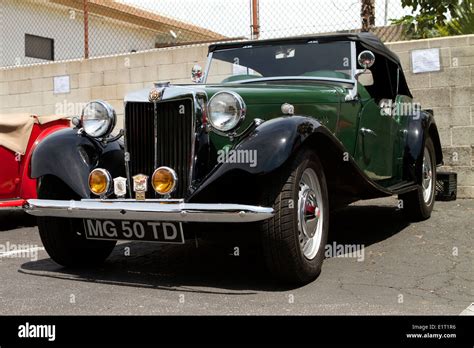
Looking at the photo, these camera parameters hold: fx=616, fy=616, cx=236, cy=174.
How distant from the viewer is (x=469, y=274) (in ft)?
13.6

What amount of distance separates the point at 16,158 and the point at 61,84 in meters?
4.04

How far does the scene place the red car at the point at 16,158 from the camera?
21.1 ft

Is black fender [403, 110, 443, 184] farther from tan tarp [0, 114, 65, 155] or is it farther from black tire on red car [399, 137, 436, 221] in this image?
tan tarp [0, 114, 65, 155]

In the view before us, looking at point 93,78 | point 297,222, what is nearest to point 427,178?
point 297,222

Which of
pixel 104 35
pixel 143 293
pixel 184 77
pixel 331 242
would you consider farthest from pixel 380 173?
pixel 104 35

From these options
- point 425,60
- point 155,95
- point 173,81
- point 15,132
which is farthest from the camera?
point 173,81

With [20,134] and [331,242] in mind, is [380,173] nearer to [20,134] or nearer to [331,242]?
[331,242]

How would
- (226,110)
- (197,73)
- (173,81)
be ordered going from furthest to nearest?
(173,81) → (197,73) → (226,110)

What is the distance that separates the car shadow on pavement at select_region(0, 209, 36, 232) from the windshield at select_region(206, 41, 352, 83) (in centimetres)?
306

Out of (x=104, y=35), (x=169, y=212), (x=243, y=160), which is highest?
(x=104, y=35)

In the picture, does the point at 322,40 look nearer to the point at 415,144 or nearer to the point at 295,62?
the point at 295,62

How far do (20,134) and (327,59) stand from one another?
11.2ft

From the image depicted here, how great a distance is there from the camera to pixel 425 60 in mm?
7992

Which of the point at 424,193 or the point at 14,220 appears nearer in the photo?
the point at 424,193
